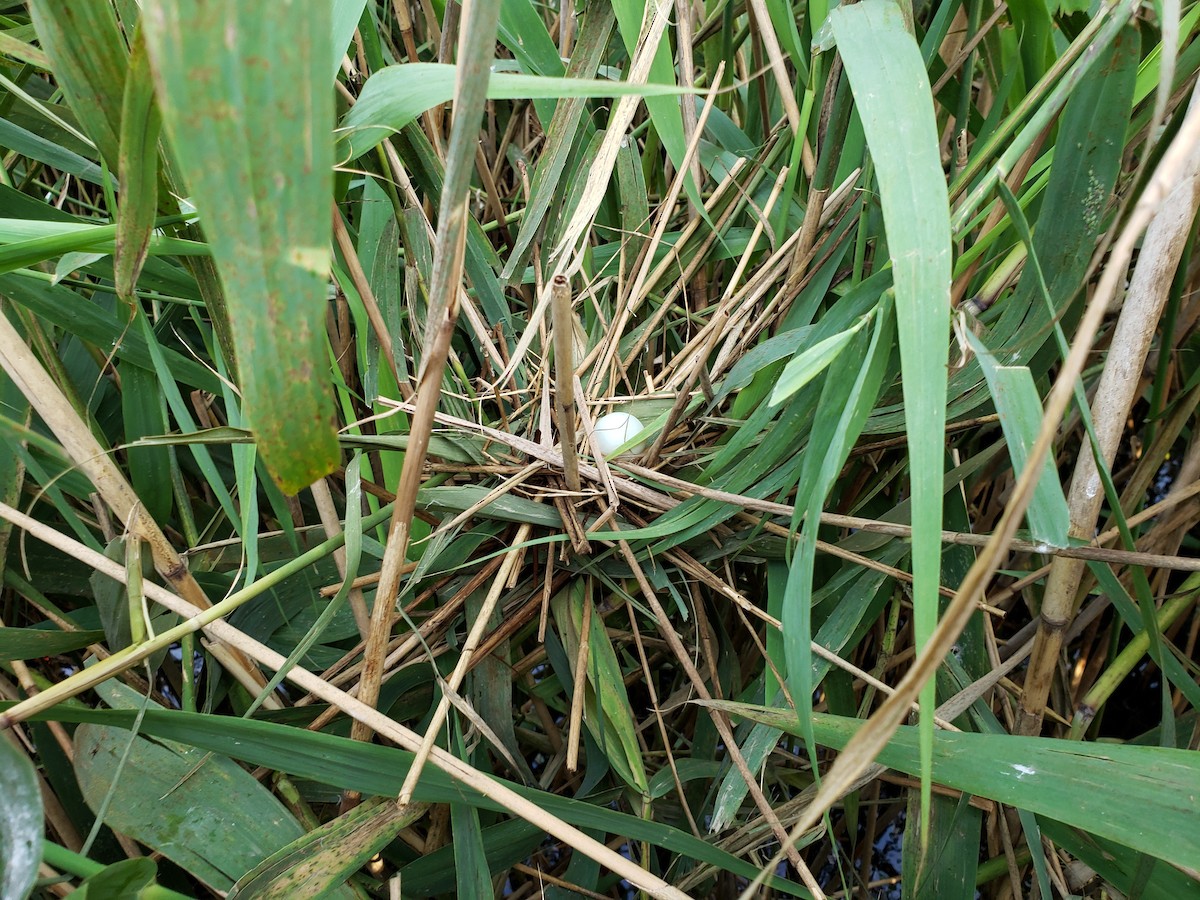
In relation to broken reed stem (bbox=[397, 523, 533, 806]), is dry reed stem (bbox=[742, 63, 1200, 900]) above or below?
above

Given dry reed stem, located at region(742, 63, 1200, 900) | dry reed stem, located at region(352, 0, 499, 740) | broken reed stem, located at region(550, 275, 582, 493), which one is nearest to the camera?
dry reed stem, located at region(742, 63, 1200, 900)

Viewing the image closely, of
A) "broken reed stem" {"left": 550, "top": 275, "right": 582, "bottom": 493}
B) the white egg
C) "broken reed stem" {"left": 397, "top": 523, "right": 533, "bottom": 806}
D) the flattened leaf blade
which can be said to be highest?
"broken reed stem" {"left": 550, "top": 275, "right": 582, "bottom": 493}

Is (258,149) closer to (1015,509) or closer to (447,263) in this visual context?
(447,263)

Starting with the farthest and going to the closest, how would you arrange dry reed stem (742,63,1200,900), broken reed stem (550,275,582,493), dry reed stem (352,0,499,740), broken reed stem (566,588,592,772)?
1. broken reed stem (566,588,592,772)
2. broken reed stem (550,275,582,493)
3. dry reed stem (352,0,499,740)
4. dry reed stem (742,63,1200,900)

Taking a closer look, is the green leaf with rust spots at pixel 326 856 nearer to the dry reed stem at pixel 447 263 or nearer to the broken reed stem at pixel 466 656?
the broken reed stem at pixel 466 656

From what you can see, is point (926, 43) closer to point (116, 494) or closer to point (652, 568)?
point (652, 568)

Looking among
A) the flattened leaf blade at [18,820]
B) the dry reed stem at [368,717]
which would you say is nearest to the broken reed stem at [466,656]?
the dry reed stem at [368,717]

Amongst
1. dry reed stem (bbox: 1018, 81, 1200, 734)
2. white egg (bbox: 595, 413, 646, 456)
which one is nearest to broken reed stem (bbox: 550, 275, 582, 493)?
white egg (bbox: 595, 413, 646, 456)

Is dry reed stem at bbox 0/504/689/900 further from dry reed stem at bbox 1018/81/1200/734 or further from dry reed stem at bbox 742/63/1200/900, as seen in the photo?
dry reed stem at bbox 1018/81/1200/734
